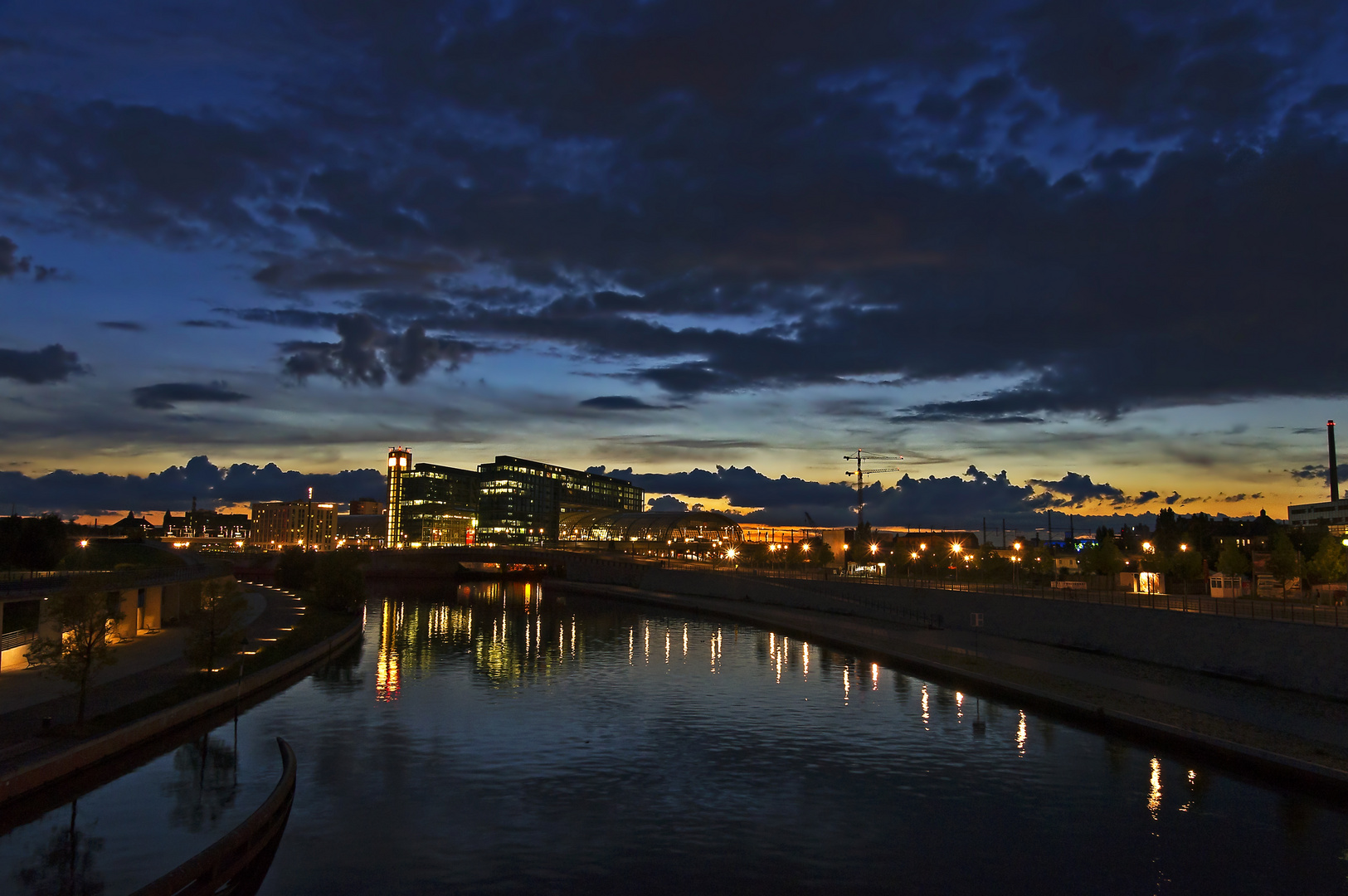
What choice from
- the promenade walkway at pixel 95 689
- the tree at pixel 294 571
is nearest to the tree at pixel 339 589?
the promenade walkway at pixel 95 689

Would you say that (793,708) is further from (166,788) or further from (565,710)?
(166,788)

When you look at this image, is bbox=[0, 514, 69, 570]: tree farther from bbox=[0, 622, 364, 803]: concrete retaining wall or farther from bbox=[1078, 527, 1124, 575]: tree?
bbox=[1078, 527, 1124, 575]: tree

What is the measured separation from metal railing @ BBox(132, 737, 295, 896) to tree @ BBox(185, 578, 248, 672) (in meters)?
19.2

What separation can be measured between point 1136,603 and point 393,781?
48010 mm

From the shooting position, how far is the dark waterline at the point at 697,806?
21969 millimetres

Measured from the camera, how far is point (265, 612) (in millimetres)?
81438

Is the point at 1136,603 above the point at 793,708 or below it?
above

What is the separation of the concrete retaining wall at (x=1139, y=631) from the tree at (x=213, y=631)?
160ft

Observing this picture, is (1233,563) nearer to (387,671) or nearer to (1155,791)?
(1155,791)

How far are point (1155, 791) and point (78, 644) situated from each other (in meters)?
35.8

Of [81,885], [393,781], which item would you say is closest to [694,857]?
[393,781]

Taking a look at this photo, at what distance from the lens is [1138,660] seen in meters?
52.6

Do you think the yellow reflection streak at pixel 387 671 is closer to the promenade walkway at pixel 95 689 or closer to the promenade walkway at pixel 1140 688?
the promenade walkway at pixel 95 689

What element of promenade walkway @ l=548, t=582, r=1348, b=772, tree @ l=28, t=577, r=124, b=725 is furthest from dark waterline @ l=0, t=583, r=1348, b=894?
tree @ l=28, t=577, r=124, b=725
